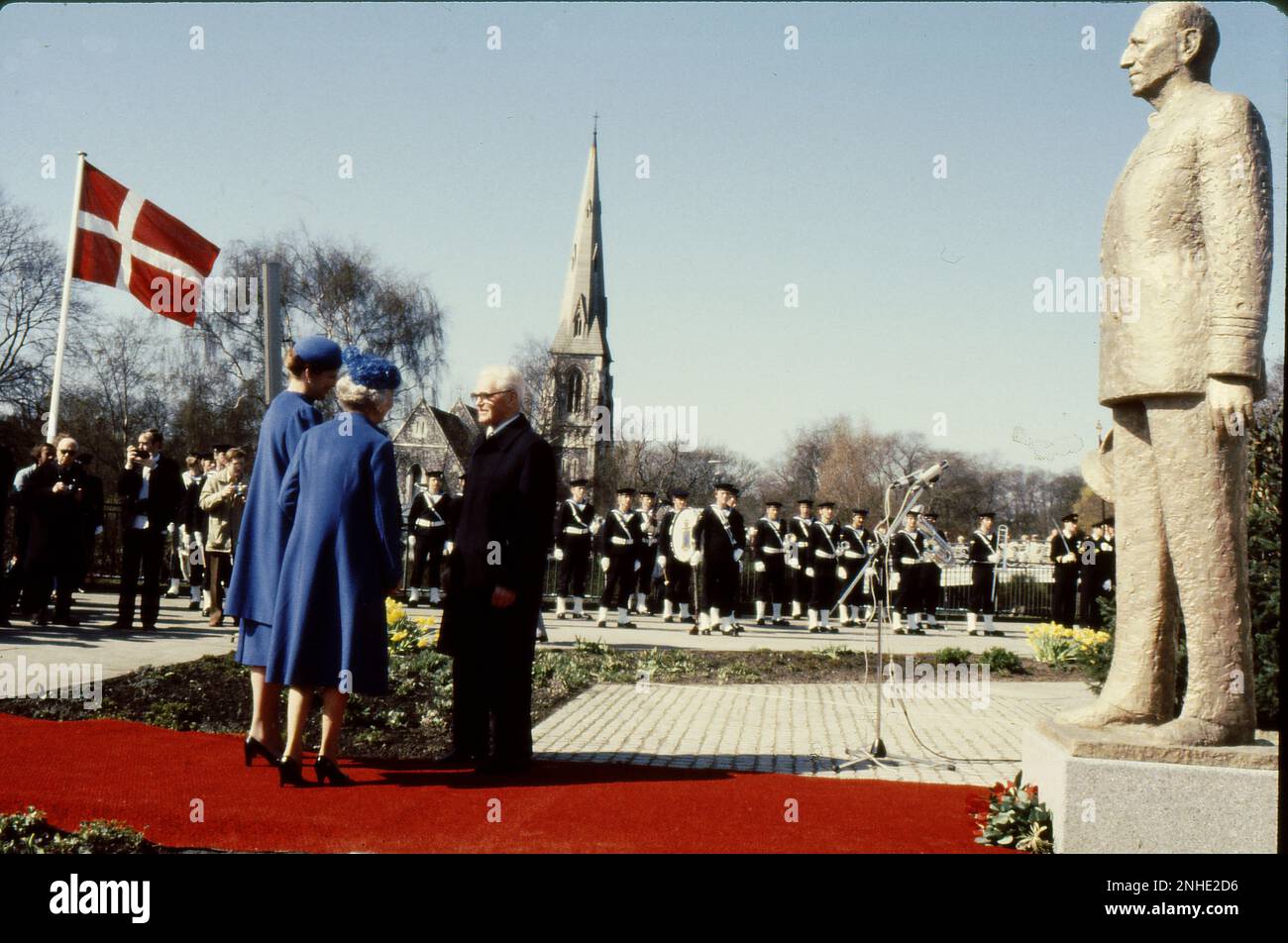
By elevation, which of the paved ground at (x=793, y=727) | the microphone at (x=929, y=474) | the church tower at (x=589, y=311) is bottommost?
the paved ground at (x=793, y=727)

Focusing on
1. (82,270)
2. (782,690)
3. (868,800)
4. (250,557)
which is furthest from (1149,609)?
(82,270)

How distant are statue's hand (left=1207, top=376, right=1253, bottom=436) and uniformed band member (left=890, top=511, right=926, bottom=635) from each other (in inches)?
580

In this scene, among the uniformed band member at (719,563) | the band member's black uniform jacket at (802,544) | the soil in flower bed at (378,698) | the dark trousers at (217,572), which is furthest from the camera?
the band member's black uniform jacket at (802,544)

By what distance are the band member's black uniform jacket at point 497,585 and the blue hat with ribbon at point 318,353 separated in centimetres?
88

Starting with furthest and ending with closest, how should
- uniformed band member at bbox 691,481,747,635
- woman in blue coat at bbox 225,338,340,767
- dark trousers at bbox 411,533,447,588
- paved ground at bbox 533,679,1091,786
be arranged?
dark trousers at bbox 411,533,447,588
uniformed band member at bbox 691,481,747,635
paved ground at bbox 533,679,1091,786
woman in blue coat at bbox 225,338,340,767

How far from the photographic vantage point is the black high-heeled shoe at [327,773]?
209 inches

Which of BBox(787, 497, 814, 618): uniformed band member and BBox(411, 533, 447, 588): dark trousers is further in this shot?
BBox(787, 497, 814, 618): uniformed band member

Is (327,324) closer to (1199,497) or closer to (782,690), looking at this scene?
(782,690)

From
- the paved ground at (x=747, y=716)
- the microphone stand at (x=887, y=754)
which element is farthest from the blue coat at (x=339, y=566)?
the microphone stand at (x=887, y=754)

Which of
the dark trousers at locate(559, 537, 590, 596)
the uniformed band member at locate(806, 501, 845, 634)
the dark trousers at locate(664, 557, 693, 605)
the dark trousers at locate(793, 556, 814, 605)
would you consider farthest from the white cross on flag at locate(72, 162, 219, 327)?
the dark trousers at locate(793, 556, 814, 605)

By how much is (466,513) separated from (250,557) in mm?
1105

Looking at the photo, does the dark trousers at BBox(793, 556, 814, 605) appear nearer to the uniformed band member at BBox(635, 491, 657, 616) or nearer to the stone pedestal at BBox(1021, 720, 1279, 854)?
the uniformed band member at BBox(635, 491, 657, 616)

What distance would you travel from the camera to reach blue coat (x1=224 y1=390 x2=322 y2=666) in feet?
18.2

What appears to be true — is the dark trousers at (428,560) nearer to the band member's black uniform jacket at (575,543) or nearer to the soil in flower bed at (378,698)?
the band member's black uniform jacket at (575,543)
